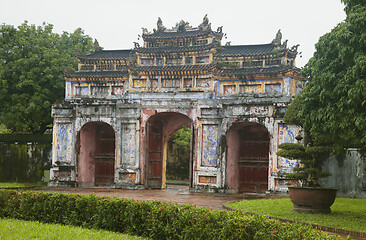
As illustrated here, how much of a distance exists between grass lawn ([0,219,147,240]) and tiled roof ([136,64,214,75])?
13.3 meters

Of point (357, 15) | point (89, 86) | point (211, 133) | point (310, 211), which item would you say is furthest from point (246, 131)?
point (357, 15)

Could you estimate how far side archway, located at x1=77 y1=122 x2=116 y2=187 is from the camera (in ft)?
80.3

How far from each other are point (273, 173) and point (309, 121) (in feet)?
28.3

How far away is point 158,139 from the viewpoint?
24531mm

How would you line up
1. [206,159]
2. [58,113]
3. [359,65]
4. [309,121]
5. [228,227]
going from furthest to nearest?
[58,113], [206,159], [309,121], [359,65], [228,227]

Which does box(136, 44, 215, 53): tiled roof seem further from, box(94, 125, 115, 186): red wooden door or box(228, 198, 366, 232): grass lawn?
box(228, 198, 366, 232): grass lawn

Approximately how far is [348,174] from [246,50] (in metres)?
7.96

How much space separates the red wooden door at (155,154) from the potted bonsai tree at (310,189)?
10.4m

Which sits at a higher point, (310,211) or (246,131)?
(246,131)

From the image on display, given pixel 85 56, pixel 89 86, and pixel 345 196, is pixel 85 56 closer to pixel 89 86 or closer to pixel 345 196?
pixel 89 86

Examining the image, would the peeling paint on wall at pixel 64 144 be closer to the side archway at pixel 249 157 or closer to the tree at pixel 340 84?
the side archway at pixel 249 157

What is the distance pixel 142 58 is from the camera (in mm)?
24469

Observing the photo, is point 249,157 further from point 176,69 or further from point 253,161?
point 176,69

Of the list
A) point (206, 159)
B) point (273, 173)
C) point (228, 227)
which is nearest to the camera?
point (228, 227)
